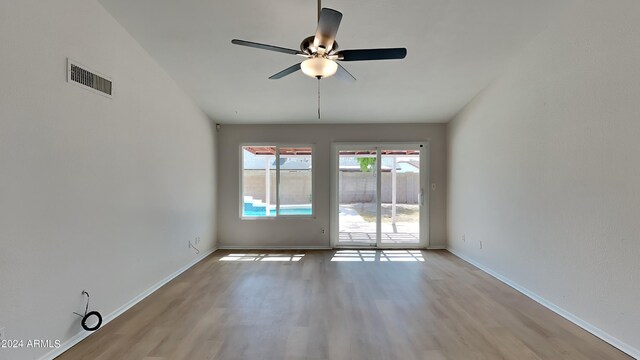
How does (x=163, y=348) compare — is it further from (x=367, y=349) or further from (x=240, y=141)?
(x=240, y=141)

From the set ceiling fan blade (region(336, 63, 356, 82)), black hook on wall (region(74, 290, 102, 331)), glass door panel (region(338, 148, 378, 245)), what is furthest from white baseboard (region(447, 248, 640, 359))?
black hook on wall (region(74, 290, 102, 331))

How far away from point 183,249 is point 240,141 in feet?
7.32

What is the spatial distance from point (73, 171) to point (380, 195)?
4.47 metres

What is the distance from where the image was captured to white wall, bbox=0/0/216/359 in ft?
5.90

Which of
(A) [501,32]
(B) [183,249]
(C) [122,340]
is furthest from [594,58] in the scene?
(B) [183,249]

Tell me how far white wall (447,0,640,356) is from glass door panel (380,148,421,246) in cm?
151

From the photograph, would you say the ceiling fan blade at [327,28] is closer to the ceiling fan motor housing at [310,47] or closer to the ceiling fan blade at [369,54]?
the ceiling fan motor housing at [310,47]

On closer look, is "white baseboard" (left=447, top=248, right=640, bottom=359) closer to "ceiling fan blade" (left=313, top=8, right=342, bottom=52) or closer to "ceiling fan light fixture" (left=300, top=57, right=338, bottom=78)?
"ceiling fan light fixture" (left=300, top=57, right=338, bottom=78)

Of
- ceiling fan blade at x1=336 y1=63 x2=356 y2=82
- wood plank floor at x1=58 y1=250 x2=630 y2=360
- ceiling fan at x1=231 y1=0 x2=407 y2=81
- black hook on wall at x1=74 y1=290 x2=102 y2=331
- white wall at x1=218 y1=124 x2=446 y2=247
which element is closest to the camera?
ceiling fan at x1=231 y1=0 x2=407 y2=81

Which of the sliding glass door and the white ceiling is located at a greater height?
the white ceiling

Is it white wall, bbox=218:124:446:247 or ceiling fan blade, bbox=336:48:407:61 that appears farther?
white wall, bbox=218:124:446:247

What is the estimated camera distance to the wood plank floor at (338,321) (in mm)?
2141

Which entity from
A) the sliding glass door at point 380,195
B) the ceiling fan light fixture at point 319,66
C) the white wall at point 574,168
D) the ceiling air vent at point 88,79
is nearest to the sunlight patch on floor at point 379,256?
the sliding glass door at point 380,195

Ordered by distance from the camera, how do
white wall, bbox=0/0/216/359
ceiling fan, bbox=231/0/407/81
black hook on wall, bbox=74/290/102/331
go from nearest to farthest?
1. white wall, bbox=0/0/216/359
2. ceiling fan, bbox=231/0/407/81
3. black hook on wall, bbox=74/290/102/331
